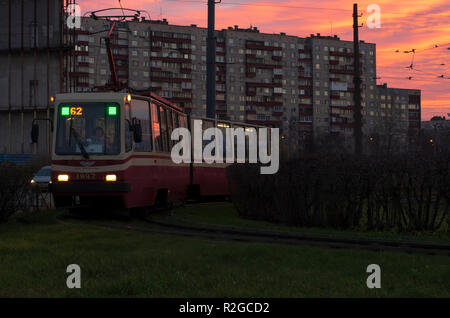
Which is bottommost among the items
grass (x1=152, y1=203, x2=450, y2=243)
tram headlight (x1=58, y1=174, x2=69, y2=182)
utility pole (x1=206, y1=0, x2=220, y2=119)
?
grass (x1=152, y1=203, x2=450, y2=243)

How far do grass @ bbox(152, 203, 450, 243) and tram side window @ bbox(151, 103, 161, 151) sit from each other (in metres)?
1.89

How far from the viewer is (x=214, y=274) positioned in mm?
8102

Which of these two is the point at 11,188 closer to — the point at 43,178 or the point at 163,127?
the point at 163,127

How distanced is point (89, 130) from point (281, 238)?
19.9ft

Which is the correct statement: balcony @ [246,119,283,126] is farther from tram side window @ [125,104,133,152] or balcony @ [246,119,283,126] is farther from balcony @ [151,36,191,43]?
tram side window @ [125,104,133,152]

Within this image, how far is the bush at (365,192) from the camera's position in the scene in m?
12.8

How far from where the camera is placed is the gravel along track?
10.9 metres

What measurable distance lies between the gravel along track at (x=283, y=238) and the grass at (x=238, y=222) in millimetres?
674

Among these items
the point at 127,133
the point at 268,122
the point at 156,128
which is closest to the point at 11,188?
the point at 127,133

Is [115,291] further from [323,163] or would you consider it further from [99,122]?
[99,122]

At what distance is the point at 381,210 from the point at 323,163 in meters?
1.53

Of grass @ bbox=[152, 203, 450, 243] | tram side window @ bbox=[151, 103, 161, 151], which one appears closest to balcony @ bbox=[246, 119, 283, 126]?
grass @ bbox=[152, 203, 450, 243]

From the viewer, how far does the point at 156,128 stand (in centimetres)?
1770
